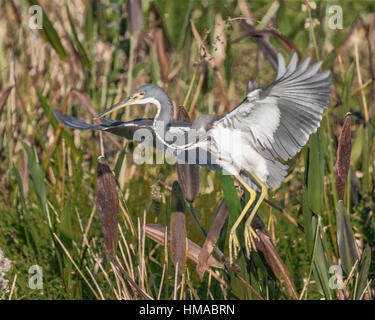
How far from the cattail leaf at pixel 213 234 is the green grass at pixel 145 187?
37 millimetres

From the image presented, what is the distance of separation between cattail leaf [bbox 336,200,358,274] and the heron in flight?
A: 0.55 feet

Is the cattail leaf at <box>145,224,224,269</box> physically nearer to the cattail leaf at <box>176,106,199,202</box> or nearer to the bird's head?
the cattail leaf at <box>176,106,199,202</box>

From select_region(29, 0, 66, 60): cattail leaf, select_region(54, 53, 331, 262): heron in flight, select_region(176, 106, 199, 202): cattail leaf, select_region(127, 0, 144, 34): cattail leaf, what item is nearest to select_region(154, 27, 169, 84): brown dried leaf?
select_region(127, 0, 144, 34): cattail leaf

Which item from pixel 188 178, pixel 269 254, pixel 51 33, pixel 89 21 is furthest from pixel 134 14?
pixel 269 254

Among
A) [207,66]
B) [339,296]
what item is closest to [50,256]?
[207,66]

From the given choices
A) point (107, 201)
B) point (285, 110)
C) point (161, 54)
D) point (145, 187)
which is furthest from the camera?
point (161, 54)

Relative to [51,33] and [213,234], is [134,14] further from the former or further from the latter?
[213,234]

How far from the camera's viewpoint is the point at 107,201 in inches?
29.8

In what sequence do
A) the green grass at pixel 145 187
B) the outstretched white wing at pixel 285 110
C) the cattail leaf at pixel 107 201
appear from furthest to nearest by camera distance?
1. the green grass at pixel 145 187
2. the cattail leaf at pixel 107 201
3. the outstretched white wing at pixel 285 110

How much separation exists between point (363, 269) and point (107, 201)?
357 mm

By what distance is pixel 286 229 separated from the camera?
4.28 feet

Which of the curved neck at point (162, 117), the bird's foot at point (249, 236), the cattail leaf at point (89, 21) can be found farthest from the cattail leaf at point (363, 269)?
the cattail leaf at point (89, 21)

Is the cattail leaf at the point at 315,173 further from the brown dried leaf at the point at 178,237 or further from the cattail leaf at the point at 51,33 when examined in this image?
the cattail leaf at the point at 51,33

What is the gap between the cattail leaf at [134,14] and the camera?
1.13 metres
